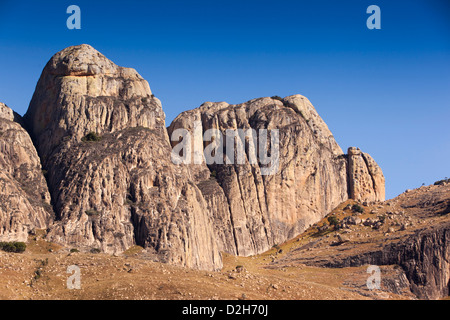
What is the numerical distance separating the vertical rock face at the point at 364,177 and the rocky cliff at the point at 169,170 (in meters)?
0.24

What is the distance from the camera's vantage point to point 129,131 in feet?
348

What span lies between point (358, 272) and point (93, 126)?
46.1 metres

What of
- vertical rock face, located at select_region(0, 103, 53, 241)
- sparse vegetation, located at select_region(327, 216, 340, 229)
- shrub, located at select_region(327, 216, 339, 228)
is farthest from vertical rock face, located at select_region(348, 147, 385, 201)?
vertical rock face, located at select_region(0, 103, 53, 241)

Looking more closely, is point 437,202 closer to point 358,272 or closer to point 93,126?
point 358,272

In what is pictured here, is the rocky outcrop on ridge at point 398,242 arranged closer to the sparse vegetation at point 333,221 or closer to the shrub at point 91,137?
the sparse vegetation at point 333,221

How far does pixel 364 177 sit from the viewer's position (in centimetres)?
13712

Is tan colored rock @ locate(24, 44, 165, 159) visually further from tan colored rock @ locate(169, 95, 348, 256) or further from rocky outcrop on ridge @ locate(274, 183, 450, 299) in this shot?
rocky outcrop on ridge @ locate(274, 183, 450, 299)

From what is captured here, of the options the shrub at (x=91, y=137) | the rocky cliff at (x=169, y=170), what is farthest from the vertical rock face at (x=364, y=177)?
the shrub at (x=91, y=137)

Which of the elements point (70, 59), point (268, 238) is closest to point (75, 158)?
point (70, 59)

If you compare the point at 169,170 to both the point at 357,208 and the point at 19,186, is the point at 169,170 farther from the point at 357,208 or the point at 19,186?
the point at 357,208

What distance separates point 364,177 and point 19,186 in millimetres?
71878

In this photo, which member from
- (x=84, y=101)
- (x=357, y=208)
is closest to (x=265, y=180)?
(x=357, y=208)

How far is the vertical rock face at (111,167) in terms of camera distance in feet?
303

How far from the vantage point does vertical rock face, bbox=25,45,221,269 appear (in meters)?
92.5
